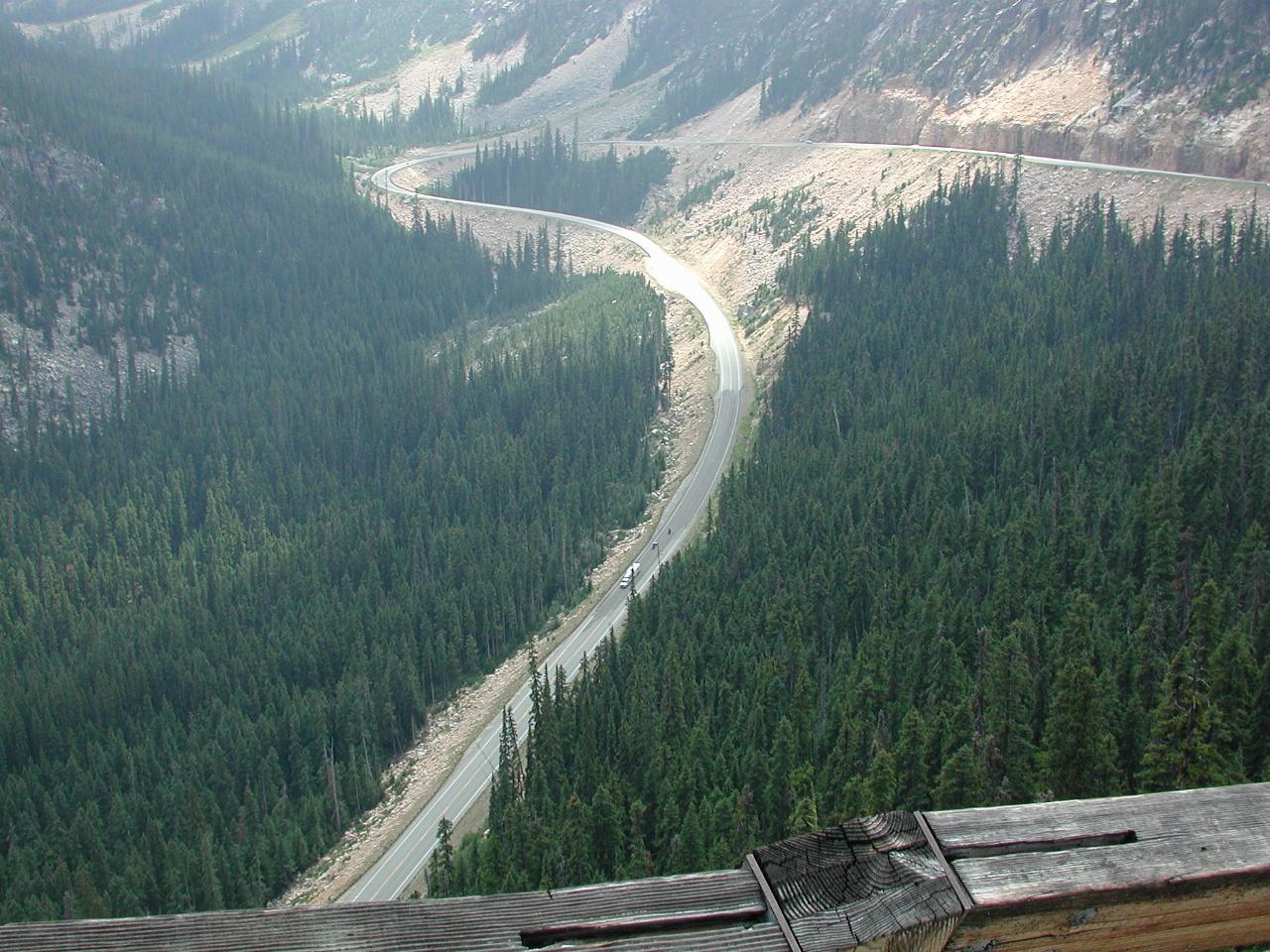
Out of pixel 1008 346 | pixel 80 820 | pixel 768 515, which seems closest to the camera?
pixel 80 820

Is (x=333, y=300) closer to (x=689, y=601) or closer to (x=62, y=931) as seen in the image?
(x=689, y=601)

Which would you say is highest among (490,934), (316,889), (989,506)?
(490,934)

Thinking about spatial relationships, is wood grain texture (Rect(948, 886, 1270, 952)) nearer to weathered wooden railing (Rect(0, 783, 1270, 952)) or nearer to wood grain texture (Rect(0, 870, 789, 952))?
weathered wooden railing (Rect(0, 783, 1270, 952))

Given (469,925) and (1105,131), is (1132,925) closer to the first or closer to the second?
(469,925)

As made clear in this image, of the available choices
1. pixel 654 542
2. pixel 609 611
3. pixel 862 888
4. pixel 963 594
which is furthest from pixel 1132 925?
pixel 654 542

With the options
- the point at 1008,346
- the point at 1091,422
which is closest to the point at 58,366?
the point at 1008,346
